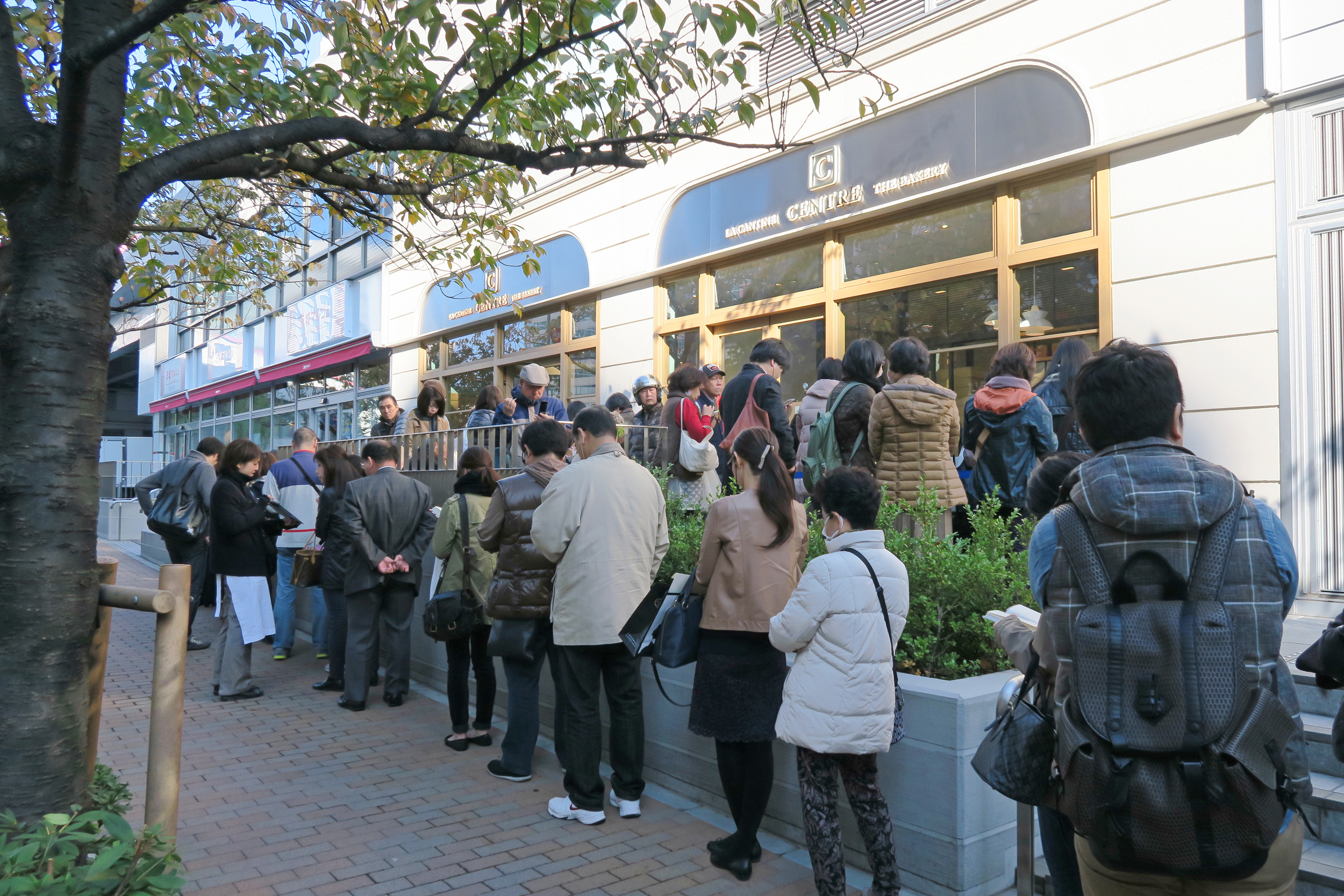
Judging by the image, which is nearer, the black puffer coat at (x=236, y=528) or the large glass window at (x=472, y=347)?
the black puffer coat at (x=236, y=528)

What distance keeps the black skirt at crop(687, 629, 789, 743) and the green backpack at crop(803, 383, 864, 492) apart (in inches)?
87.0

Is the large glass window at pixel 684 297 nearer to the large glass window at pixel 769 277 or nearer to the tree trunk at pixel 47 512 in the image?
the large glass window at pixel 769 277

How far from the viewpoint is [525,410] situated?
9.81 metres

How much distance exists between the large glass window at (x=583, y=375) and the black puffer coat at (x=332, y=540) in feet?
22.6

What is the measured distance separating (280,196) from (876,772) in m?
7.59

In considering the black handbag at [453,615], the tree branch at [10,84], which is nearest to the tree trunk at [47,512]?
the tree branch at [10,84]

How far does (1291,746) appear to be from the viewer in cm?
192

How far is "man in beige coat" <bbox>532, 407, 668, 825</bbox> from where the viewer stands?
473 centimetres

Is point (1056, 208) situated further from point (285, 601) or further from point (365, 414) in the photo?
point (365, 414)

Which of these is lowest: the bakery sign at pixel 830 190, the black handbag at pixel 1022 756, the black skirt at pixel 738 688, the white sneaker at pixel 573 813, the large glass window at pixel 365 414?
the white sneaker at pixel 573 813

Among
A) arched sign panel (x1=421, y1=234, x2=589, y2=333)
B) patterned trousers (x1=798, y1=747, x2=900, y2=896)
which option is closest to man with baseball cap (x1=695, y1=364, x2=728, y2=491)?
patterned trousers (x1=798, y1=747, x2=900, y2=896)

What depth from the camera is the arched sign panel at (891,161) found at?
8.55 metres

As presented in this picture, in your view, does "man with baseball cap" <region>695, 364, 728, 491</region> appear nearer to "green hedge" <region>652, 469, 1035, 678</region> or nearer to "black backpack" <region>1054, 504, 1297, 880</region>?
"green hedge" <region>652, 469, 1035, 678</region>

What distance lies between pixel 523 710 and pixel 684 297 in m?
8.28
